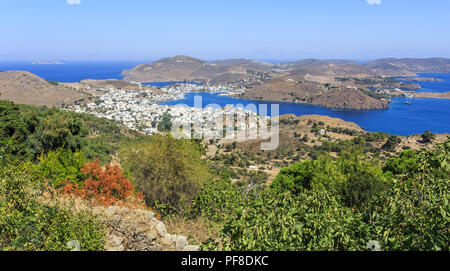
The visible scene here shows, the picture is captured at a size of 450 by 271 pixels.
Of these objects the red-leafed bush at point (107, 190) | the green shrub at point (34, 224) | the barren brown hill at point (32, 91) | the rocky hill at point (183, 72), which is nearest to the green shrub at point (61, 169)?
the red-leafed bush at point (107, 190)

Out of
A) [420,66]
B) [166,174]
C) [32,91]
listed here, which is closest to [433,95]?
[166,174]

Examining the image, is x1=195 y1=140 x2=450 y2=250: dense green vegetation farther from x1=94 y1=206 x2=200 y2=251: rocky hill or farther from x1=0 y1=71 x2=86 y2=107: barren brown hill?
x1=0 y1=71 x2=86 y2=107: barren brown hill

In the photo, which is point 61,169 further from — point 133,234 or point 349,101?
point 349,101

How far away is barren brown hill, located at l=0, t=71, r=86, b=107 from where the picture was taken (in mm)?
61531

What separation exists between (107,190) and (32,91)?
71.2 m

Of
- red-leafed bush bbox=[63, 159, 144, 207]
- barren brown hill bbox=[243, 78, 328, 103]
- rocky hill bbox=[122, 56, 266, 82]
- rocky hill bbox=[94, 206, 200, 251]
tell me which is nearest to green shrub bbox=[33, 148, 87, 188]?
red-leafed bush bbox=[63, 159, 144, 207]

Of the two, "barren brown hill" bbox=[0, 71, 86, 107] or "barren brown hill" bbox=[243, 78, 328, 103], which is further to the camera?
"barren brown hill" bbox=[243, 78, 328, 103]

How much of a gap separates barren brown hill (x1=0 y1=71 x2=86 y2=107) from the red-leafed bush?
209ft

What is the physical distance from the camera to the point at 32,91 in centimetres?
6469

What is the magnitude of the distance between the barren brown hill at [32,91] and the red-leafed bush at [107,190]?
63.6 metres

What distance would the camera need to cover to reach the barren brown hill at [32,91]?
6153cm

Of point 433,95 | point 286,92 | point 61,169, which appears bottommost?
point 61,169

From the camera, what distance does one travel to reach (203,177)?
973cm
